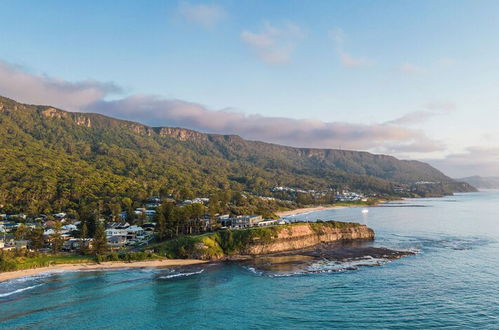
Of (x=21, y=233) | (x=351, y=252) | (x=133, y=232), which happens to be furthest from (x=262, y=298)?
(x=21, y=233)

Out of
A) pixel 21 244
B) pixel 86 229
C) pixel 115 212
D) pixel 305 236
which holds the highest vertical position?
pixel 115 212

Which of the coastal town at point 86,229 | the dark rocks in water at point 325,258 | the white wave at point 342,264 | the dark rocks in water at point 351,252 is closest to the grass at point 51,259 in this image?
the coastal town at point 86,229

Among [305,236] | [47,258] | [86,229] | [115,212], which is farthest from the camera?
[115,212]

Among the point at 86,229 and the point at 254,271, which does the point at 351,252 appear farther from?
the point at 86,229

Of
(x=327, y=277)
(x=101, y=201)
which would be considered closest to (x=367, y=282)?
(x=327, y=277)

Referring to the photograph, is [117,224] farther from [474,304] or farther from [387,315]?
[474,304]

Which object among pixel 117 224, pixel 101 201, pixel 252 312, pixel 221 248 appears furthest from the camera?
pixel 101 201
